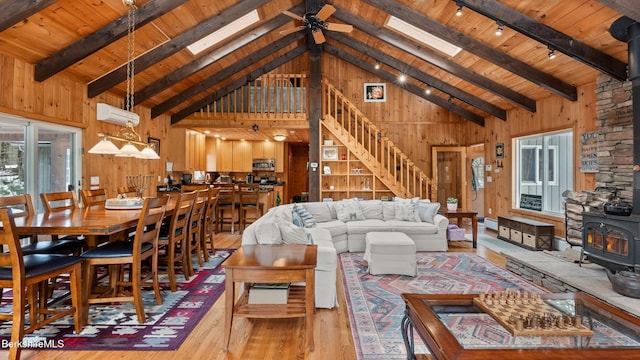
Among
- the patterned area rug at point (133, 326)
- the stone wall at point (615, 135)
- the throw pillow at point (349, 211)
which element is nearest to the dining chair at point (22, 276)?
the patterned area rug at point (133, 326)

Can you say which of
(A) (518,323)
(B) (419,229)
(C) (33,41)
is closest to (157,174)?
(C) (33,41)

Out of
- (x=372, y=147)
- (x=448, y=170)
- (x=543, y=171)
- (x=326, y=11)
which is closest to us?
(x=326, y=11)

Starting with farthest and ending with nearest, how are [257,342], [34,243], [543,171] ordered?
[543,171] < [34,243] < [257,342]

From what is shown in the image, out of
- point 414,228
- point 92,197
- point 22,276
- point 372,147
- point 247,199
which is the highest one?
point 372,147

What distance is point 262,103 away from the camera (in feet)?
26.0

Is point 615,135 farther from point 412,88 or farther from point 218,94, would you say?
point 218,94

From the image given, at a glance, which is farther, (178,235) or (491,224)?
(491,224)

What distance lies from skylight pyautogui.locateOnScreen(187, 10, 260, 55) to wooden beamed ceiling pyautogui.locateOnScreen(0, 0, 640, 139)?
0.16m

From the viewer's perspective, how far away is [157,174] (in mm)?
7355

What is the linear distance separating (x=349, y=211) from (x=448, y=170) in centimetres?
447

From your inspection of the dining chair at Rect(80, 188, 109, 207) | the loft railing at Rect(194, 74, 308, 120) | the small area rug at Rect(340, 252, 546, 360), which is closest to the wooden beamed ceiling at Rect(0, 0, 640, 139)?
the loft railing at Rect(194, 74, 308, 120)

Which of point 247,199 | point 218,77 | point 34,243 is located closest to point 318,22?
point 218,77

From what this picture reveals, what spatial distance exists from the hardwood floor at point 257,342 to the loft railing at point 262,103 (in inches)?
214

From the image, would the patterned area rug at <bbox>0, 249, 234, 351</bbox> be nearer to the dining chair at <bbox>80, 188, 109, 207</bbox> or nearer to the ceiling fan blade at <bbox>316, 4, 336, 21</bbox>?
the dining chair at <bbox>80, 188, 109, 207</bbox>
